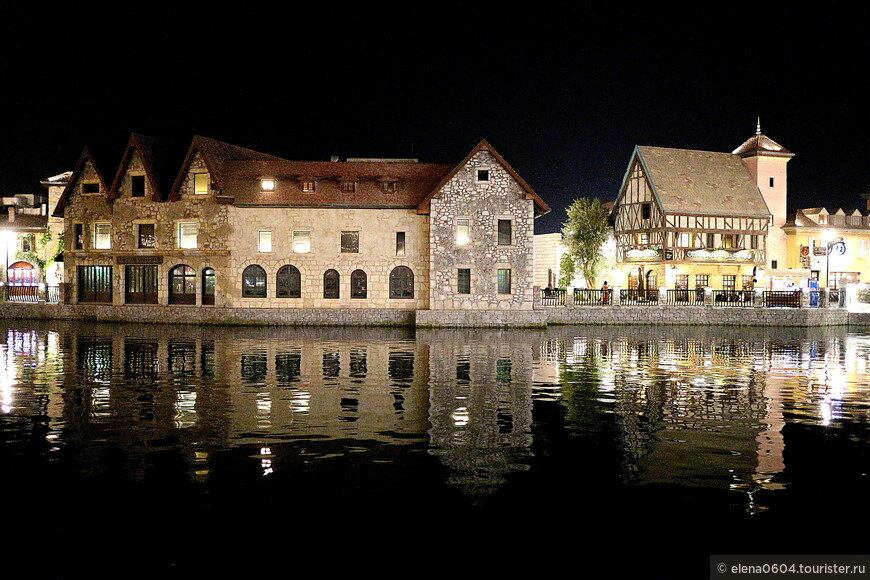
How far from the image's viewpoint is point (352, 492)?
8688 mm

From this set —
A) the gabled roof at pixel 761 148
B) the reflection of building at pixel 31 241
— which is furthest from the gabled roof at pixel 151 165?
the gabled roof at pixel 761 148

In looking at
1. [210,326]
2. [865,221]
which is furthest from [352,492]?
[865,221]

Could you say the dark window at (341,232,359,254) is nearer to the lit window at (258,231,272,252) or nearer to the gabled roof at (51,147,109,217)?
the lit window at (258,231,272,252)

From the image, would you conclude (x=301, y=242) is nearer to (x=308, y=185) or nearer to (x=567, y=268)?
(x=308, y=185)

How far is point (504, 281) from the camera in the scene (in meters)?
44.8

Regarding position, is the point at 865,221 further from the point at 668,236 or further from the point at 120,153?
the point at 120,153

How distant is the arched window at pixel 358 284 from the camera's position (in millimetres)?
45562

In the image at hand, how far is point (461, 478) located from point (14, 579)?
4686mm

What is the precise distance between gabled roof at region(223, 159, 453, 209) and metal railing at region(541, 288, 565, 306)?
9.57 metres

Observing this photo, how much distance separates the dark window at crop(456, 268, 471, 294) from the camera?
146 feet

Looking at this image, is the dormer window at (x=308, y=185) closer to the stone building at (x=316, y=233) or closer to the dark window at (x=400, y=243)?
the stone building at (x=316, y=233)

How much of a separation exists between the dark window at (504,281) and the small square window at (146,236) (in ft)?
67.4

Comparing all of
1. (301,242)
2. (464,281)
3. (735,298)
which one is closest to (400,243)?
(464,281)

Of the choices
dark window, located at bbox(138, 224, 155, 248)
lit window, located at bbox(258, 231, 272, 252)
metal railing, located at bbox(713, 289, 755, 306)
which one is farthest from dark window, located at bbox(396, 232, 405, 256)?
metal railing, located at bbox(713, 289, 755, 306)
